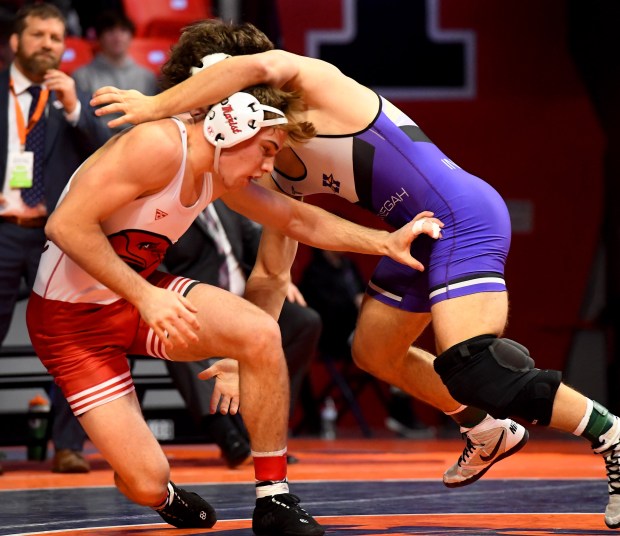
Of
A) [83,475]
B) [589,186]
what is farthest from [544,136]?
[83,475]

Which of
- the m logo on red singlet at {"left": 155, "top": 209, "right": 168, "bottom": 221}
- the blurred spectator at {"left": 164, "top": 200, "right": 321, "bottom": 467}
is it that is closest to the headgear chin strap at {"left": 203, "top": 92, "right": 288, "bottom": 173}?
the m logo on red singlet at {"left": 155, "top": 209, "right": 168, "bottom": 221}

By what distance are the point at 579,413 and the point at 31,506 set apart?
194cm

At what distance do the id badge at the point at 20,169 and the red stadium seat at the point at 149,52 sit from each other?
3.10 metres

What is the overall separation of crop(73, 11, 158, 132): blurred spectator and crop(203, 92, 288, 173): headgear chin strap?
4120mm

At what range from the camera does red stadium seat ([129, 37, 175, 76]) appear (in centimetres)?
873

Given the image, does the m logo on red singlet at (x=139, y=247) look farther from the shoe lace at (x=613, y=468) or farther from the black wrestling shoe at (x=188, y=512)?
the shoe lace at (x=613, y=468)

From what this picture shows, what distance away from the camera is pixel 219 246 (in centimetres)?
611

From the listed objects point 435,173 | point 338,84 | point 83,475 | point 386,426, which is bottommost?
point 386,426

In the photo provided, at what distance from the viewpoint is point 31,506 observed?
4.35 m

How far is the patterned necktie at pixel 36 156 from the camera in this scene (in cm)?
567

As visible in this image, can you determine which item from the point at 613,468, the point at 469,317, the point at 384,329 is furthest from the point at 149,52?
the point at 613,468

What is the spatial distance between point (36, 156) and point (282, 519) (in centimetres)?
282

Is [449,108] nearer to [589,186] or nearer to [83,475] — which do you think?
[589,186]

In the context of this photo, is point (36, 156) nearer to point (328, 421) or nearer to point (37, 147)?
point (37, 147)
